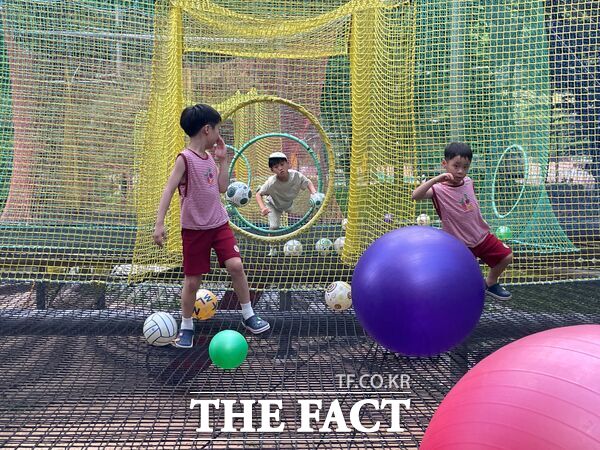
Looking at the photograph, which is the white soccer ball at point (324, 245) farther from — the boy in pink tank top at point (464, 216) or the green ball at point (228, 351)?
the green ball at point (228, 351)

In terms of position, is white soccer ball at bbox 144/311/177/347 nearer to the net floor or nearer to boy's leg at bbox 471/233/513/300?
the net floor

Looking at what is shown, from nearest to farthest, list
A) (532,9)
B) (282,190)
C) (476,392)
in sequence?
(476,392) → (532,9) → (282,190)

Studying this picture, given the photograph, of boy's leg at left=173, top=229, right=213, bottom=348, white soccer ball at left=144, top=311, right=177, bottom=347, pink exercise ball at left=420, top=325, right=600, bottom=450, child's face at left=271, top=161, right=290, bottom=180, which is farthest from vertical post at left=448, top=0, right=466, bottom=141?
pink exercise ball at left=420, top=325, right=600, bottom=450

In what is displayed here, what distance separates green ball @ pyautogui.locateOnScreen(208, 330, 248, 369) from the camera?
314 cm

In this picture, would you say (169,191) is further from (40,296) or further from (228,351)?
(40,296)

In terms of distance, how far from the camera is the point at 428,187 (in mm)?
3793

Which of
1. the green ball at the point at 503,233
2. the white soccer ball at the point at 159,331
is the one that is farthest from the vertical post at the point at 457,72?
the white soccer ball at the point at 159,331

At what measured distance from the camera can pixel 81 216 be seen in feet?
17.1

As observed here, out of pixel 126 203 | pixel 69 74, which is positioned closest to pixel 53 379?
pixel 126 203

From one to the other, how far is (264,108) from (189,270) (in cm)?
509

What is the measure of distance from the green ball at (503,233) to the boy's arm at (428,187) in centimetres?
174

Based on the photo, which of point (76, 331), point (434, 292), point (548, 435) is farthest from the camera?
point (76, 331)

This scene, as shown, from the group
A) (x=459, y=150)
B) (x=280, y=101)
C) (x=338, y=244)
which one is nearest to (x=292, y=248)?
(x=338, y=244)

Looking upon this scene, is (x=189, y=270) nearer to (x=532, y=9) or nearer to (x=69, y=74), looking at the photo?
(x=69, y=74)
